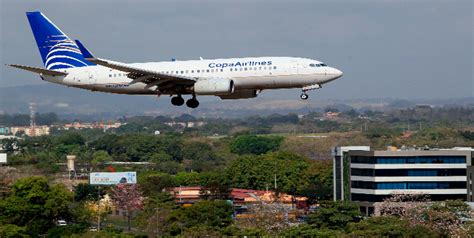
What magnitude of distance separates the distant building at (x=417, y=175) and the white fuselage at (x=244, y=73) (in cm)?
6150

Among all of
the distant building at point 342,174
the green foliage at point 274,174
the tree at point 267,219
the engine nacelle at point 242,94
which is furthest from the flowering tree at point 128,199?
the engine nacelle at point 242,94

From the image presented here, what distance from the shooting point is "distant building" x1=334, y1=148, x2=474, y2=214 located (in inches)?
5807

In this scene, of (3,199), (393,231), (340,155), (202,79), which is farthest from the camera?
(340,155)

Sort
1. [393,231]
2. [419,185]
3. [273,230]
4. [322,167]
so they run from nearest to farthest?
1. [393,231]
2. [273,230]
3. [419,185]
4. [322,167]

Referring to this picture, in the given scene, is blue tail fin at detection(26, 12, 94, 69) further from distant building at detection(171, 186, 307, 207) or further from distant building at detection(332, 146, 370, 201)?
distant building at detection(332, 146, 370, 201)

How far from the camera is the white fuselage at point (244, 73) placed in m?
86.6

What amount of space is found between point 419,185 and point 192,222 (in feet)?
117

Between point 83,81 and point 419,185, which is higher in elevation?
point 83,81

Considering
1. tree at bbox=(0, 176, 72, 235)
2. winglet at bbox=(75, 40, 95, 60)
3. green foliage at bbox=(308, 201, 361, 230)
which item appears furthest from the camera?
tree at bbox=(0, 176, 72, 235)

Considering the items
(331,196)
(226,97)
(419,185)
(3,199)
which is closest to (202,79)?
(226,97)

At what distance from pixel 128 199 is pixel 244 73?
5882 centimetres

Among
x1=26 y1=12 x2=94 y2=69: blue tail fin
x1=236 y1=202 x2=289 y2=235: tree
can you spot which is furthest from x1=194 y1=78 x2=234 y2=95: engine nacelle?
x1=236 y1=202 x2=289 y2=235: tree

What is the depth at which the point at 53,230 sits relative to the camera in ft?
398

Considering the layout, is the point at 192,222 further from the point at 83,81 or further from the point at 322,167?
the point at 322,167
